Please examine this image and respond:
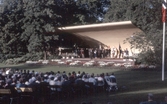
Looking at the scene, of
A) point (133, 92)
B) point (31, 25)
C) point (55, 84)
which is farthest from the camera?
point (31, 25)

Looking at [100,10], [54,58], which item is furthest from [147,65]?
[100,10]

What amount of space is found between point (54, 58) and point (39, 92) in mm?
28237

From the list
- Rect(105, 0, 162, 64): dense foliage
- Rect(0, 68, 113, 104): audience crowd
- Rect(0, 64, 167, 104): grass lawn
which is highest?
Rect(105, 0, 162, 64): dense foliage

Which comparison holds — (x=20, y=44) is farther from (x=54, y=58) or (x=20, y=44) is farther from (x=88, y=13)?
(x=88, y=13)

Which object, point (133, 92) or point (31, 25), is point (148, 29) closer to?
point (31, 25)

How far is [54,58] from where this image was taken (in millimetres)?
43812

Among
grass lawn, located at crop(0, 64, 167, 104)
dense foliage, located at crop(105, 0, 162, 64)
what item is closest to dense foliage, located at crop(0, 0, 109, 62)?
dense foliage, located at crop(105, 0, 162, 64)

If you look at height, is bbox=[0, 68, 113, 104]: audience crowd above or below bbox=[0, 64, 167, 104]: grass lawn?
above

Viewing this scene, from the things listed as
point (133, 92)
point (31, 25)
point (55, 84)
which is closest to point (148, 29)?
point (31, 25)

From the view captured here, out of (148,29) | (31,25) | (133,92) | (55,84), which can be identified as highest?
(31,25)

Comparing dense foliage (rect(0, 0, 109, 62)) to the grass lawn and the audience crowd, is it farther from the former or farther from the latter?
the audience crowd

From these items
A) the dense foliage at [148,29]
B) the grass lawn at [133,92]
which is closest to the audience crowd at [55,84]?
the grass lawn at [133,92]

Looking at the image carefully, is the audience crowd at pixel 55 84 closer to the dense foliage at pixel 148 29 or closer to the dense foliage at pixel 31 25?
the dense foliage at pixel 148 29

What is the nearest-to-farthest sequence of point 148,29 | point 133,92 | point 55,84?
point 55,84 → point 133,92 → point 148,29
